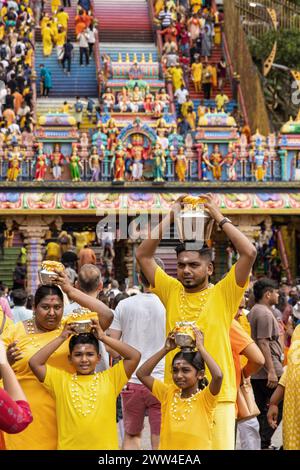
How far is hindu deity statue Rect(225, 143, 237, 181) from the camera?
107ft

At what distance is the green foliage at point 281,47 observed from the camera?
44.4 meters

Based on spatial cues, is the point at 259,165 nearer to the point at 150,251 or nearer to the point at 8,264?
the point at 8,264

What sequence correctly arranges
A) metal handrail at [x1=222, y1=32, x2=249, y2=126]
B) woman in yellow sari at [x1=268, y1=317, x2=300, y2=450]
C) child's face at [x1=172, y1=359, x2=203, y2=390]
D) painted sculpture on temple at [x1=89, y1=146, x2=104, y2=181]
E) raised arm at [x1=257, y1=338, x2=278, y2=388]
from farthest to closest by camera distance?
1. metal handrail at [x1=222, y1=32, x2=249, y2=126]
2. painted sculpture on temple at [x1=89, y1=146, x2=104, y2=181]
3. raised arm at [x1=257, y1=338, x2=278, y2=388]
4. child's face at [x1=172, y1=359, x2=203, y2=390]
5. woman in yellow sari at [x1=268, y1=317, x2=300, y2=450]

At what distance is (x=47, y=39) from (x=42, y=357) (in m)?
32.6

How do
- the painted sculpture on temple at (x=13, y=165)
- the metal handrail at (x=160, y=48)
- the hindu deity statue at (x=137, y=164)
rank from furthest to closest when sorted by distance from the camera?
1. the metal handrail at (x=160, y=48)
2. the hindu deity statue at (x=137, y=164)
3. the painted sculpture on temple at (x=13, y=165)

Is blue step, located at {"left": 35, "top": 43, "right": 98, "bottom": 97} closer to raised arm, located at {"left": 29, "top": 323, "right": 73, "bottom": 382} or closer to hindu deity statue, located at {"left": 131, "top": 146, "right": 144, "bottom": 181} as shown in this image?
hindu deity statue, located at {"left": 131, "top": 146, "right": 144, "bottom": 181}

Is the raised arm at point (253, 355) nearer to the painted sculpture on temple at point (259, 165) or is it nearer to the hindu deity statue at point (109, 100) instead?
the painted sculpture on temple at point (259, 165)

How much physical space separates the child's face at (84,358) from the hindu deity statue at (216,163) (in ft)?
78.3

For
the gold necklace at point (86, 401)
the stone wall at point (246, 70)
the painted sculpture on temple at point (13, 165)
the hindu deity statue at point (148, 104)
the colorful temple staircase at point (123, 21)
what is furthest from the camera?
the colorful temple staircase at point (123, 21)

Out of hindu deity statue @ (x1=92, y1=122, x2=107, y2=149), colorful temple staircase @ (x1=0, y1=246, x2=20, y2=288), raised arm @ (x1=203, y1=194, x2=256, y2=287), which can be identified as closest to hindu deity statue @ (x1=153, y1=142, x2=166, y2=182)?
hindu deity statue @ (x1=92, y1=122, x2=107, y2=149)

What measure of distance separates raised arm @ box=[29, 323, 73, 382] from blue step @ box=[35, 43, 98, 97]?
31137 millimetres

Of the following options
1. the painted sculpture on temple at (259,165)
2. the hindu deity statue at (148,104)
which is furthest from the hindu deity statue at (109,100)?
the painted sculpture on temple at (259,165)

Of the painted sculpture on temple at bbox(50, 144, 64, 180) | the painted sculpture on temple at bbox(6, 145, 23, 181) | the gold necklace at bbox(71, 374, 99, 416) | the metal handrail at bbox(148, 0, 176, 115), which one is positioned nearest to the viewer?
the gold necklace at bbox(71, 374, 99, 416)

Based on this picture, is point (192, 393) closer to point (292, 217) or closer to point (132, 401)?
point (132, 401)
